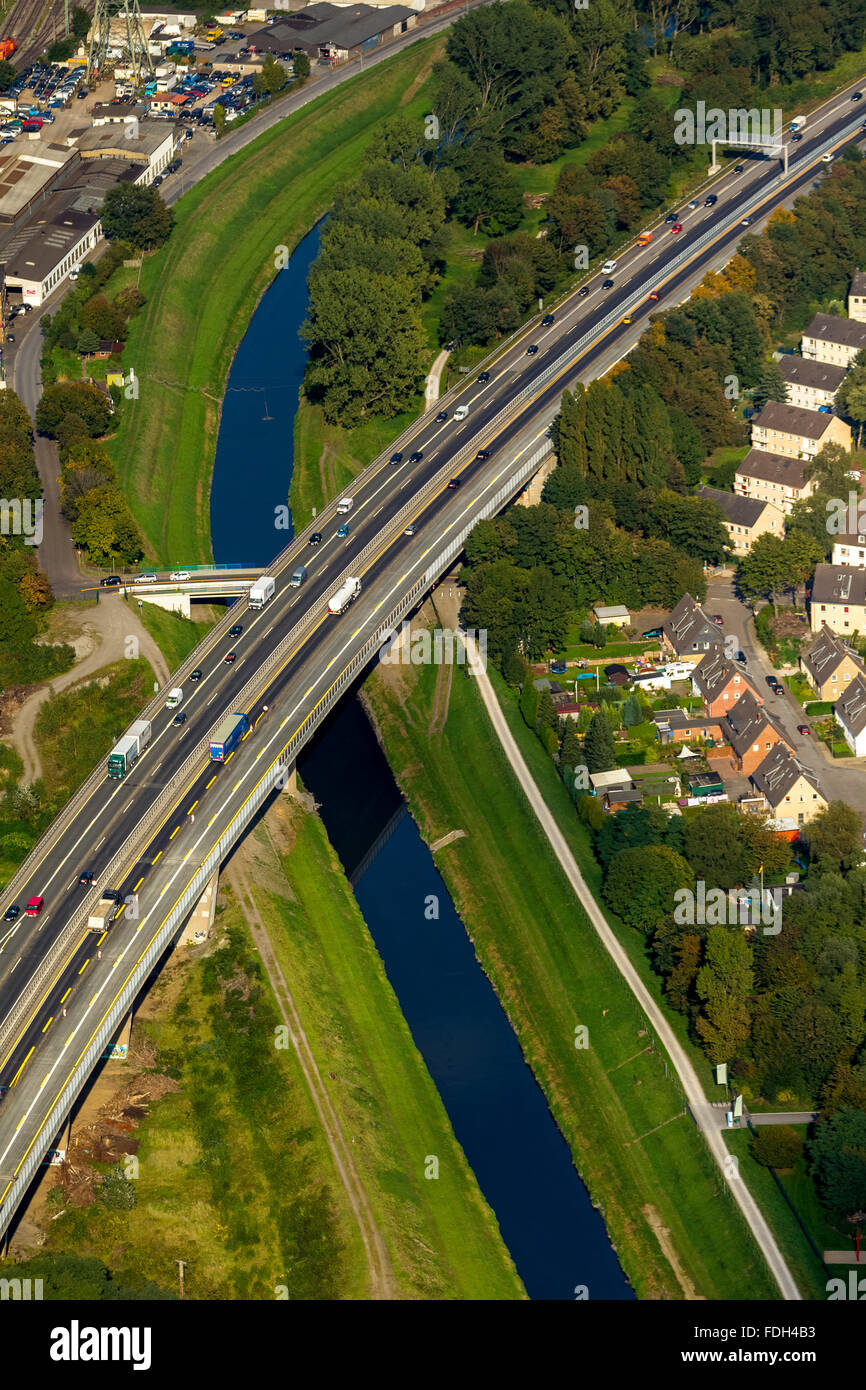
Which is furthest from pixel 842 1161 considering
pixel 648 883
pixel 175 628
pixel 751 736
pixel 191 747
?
pixel 175 628

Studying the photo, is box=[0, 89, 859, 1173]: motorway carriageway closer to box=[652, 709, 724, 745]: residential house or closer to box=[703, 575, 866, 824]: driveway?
box=[703, 575, 866, 824]: driveway

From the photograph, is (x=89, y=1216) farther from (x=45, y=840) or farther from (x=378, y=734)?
(x=378, y=734)

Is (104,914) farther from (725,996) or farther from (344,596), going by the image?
(344,596)

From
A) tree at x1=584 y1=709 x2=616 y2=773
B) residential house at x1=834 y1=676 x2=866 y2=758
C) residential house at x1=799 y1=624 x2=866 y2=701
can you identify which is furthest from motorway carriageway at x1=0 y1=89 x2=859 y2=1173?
residential house at x1=834 y1=676 x2=866 y2=758

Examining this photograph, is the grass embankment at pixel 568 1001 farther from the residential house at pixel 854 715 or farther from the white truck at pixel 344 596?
the residential house at pixel 854 715

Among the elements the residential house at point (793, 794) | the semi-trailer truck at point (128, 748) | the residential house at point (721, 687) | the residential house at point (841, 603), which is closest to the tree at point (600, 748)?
the residential house at point (721, 687)

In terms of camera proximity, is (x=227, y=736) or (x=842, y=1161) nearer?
(x=842, y=1161)

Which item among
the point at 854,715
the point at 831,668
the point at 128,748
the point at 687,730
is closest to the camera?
the point at 128,748

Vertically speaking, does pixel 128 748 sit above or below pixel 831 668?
below
